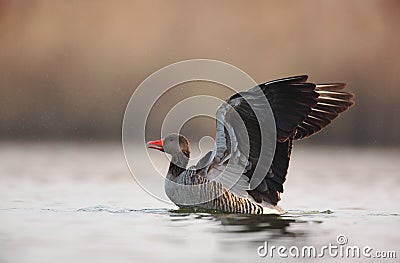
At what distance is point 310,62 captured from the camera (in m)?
25.2

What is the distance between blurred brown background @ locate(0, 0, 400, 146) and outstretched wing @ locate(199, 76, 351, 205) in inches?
430

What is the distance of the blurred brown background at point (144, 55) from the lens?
81.3 ft

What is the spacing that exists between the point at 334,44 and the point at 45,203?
44.2ft

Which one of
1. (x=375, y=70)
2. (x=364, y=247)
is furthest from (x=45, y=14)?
(x=364, y=247)

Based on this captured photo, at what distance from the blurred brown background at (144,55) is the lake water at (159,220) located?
4.29 meters

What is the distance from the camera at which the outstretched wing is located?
12.3 metres

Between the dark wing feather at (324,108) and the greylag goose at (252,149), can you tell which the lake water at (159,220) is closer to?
the greylag goose at (252,149)

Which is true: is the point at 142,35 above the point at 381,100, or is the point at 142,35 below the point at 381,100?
above

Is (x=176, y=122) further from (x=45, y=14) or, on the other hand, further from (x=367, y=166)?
(x=45, y=14)

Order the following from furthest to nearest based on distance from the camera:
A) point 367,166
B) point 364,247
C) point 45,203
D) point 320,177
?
point 367,166 → point 320,177 → point 45,203 → point 364,247

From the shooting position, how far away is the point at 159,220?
12.6m

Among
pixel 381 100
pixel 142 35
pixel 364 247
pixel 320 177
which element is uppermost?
pixel 142 35

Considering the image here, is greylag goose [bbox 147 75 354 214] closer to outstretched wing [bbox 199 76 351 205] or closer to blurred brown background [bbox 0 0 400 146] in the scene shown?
outstretched wing [bbox 199 76 351 205]

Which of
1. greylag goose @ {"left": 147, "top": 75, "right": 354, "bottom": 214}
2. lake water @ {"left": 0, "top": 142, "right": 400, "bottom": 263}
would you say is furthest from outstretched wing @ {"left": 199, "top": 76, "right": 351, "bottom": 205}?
lake water @ {"left": 0, "top": 142, "right": 400, "bottom": 263}
